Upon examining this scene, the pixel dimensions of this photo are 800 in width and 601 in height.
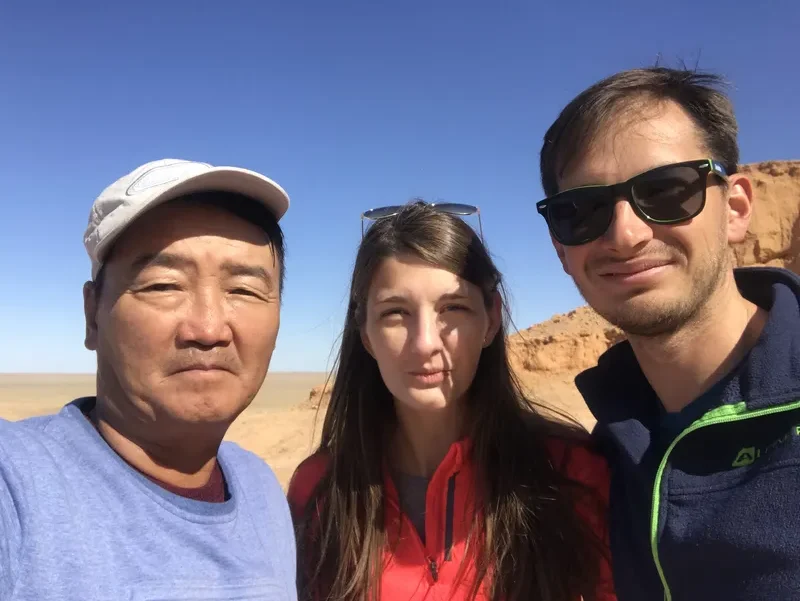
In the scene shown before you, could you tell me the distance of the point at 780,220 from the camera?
24.7 meters

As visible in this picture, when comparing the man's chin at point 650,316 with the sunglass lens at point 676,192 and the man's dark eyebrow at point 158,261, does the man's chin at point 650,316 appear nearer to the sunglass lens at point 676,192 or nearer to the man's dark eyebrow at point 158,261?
the sunglass lens at point 676,192

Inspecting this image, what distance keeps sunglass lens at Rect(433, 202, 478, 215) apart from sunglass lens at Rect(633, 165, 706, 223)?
932mm

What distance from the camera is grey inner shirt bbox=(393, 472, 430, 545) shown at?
2.43 meters

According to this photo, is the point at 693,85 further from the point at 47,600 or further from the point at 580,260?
the point at 47,600

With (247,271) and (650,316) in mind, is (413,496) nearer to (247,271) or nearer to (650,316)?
(650,316)

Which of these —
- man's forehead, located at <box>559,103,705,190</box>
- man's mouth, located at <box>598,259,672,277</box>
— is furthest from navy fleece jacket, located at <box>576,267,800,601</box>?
man's forehead, located at <box>559,103,705,190</box>

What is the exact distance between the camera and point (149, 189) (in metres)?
1.49

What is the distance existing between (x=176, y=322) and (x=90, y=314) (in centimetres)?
32

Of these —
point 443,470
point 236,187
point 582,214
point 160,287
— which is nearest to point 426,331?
point 443,470

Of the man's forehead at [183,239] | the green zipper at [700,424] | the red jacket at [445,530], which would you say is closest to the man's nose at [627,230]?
the green zipper at [700,424]

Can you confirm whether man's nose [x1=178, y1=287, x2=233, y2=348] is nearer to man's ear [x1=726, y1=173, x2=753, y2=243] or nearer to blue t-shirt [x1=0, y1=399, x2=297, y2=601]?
blue t-shirt [x1=0, y1=399, x2=297, y2=601]

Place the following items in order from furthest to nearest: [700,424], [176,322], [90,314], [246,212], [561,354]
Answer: [561,354] → [700,424] → [246,212] → [90,314] → [176,322]

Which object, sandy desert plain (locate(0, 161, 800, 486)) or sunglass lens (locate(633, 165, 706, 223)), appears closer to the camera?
sunglass lens (locate(633, 165, 706, 223))

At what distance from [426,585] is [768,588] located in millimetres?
1199
